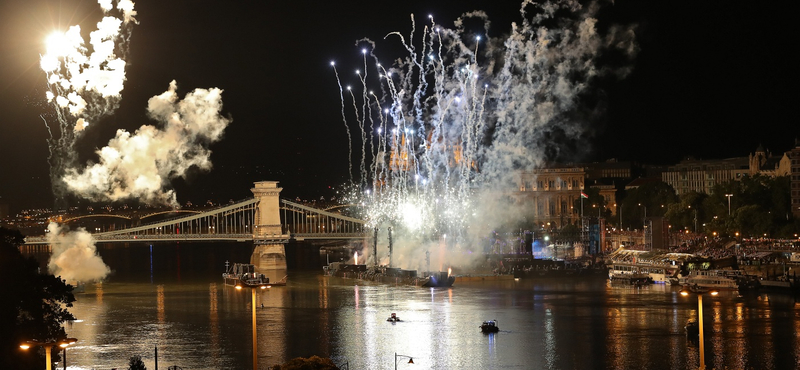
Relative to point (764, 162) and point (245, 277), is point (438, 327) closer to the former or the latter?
point (245, 277)

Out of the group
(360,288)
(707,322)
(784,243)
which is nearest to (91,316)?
(360,288)

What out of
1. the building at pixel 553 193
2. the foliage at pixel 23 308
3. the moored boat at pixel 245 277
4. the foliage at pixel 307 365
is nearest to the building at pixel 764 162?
the building at pixel 553 193

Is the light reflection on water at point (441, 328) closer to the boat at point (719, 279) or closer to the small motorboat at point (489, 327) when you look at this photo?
the small motorboat at point (489, 327)

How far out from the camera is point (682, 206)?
87.6m

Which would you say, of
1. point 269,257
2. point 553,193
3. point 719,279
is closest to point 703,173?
point 553,193

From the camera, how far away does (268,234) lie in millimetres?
88875

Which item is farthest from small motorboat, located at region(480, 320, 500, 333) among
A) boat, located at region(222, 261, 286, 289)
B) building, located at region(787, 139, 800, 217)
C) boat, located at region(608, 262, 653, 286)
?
building, located at region(787, 139, 800, 217)

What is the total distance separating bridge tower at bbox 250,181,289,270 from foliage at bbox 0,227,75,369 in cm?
5771

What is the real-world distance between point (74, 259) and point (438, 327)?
36.4 meters

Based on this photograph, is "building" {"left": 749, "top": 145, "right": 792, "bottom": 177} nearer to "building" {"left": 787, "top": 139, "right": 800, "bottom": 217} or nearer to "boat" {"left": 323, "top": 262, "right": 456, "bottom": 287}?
"building" {"left": 787, "top": 139, "right": 800, "bottom": 217}

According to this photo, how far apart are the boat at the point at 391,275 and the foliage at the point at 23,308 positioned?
38.3 metres

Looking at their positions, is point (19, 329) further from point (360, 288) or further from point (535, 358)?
point (360, 288)

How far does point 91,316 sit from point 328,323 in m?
A: 12.3

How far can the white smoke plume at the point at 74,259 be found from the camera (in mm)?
71812
